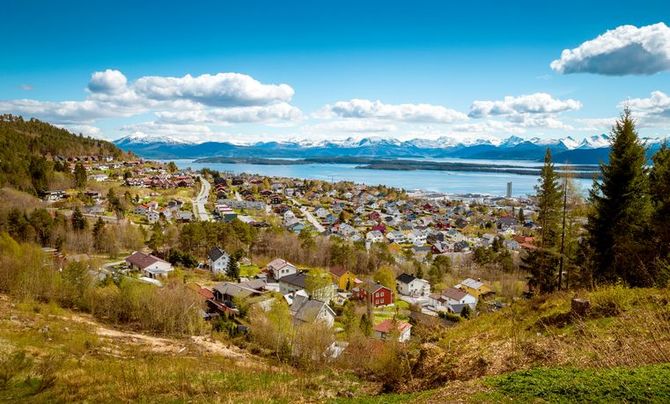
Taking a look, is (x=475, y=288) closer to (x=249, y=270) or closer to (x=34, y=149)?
(x=249, y=270)

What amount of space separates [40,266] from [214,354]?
1224 centimetres

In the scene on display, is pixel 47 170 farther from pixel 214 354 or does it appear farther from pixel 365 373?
pixel 365 373

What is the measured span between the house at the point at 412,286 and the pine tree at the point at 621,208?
73.3 feet

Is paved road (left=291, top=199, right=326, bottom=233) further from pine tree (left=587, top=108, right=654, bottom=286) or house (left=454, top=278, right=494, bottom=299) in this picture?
pine tree (left=587, top=108, right=654, bottom=286)

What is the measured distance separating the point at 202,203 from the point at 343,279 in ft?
152

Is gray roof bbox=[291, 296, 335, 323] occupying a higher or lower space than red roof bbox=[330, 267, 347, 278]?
higher

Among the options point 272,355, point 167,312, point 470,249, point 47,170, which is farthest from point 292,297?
point 47,170

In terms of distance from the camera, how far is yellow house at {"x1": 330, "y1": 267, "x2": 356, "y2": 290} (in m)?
35.2

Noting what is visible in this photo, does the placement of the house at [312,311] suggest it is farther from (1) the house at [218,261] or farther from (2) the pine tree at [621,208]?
(1) the house at [218,261]

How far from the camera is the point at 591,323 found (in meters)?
6.40

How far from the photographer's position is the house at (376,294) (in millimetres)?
30913

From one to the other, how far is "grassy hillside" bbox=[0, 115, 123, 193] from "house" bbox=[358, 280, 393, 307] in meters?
49.7

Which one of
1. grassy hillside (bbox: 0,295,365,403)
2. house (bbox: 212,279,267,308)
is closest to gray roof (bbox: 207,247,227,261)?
house (bbox: 212,279,267,308)

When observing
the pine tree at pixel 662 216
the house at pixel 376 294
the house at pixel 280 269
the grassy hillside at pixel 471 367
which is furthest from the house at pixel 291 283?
the pine tree at pixel 662 216
